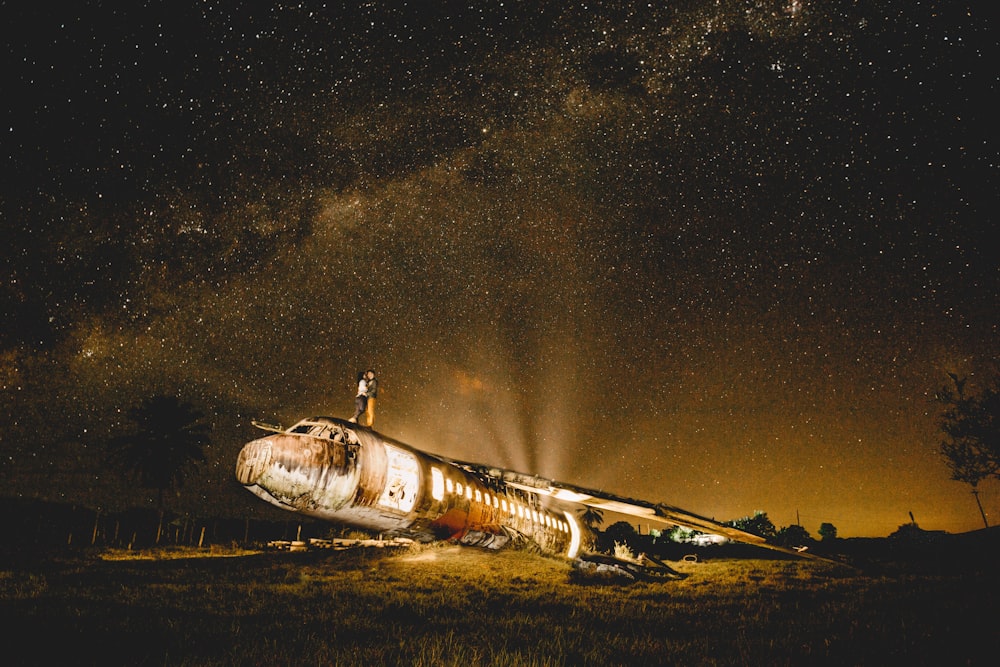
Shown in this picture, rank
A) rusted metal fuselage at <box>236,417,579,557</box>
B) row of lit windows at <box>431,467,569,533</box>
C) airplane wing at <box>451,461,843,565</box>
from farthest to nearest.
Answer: airplane wing at <box>451,461,843,565</box> < row of lit windows at <box>431,467,569,533</box> < rusted metal fuselage at <box>236,417,579,557</box>

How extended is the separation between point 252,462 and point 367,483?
7.92 feet

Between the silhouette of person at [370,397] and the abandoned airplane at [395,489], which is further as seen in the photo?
the silhouette of person at [370,397]

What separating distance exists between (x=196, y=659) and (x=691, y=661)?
7208mm

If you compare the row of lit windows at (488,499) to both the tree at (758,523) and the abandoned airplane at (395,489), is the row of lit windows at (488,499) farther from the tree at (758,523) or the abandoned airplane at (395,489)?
the tree at (758,523)

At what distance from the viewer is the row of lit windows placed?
13672 millimetres

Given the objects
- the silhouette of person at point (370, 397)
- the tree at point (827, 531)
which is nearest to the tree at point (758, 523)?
the tree at point (827, 531)

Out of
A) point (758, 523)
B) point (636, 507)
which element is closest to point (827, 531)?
point (758, 523)

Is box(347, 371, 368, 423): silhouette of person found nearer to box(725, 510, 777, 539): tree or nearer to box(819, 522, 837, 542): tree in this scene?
box(725, 510, 777, 539): tree

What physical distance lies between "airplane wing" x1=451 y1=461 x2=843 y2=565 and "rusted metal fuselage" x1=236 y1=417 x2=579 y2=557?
87 cm

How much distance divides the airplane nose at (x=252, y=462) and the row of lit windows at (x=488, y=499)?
4.39 metres

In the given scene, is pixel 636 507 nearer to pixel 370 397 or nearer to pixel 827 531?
pixel 370 397

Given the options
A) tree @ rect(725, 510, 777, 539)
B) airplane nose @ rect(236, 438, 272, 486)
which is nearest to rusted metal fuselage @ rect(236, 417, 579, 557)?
airplane nose @ rect(236, 438, 272, 486)

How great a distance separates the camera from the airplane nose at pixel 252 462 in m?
10.5

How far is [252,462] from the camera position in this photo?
10.5 meters
